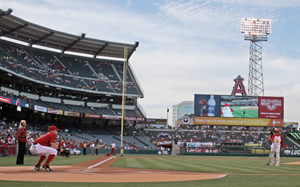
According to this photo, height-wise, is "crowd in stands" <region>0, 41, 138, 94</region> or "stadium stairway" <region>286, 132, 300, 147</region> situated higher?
"crowd in stands" <region>0, 41, 138, 94</region>

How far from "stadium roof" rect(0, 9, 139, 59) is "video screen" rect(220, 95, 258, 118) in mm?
19016

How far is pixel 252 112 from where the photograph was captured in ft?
182

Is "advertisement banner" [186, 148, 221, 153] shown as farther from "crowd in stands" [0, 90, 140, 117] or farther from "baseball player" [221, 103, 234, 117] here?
"crowd in stands" [0, 90, 140, 117]

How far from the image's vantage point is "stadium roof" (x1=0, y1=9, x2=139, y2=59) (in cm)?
4131

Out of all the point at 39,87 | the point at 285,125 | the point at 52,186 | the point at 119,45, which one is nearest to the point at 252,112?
the point at 285,125

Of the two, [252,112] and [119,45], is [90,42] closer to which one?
[119,45]

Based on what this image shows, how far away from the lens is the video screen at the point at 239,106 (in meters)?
54.9

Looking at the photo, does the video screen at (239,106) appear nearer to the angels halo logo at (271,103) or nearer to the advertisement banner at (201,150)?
the angels halo logo at (271,103)

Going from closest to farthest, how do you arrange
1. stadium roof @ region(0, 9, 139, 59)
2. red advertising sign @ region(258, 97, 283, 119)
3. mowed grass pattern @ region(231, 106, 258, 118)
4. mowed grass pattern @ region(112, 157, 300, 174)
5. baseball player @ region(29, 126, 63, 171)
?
baseball player @ region(29, 126, 63, 171) < mowed grass pattern @ region(112, 157, 300, 174) < stadium roof @ region(0, 9, 139, 59) < mowed grass pattern @ region(231, 106, 258, 118) < red advertising sign @ region(258, 97, 283, 119)

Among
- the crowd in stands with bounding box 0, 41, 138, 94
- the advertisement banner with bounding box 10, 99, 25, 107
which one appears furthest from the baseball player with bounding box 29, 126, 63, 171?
the crowd in stands with bounding box 0, 41, 138, 94

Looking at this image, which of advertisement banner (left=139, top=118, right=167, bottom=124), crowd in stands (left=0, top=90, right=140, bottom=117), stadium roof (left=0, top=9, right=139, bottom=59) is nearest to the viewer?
stadium roof (left=0, top=9, right=139, bottom=59)

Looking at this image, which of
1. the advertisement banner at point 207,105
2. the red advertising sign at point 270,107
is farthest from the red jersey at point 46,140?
the red advertising sign at point 270,107

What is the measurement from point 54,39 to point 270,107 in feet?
130

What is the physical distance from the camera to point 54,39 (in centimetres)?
4838
